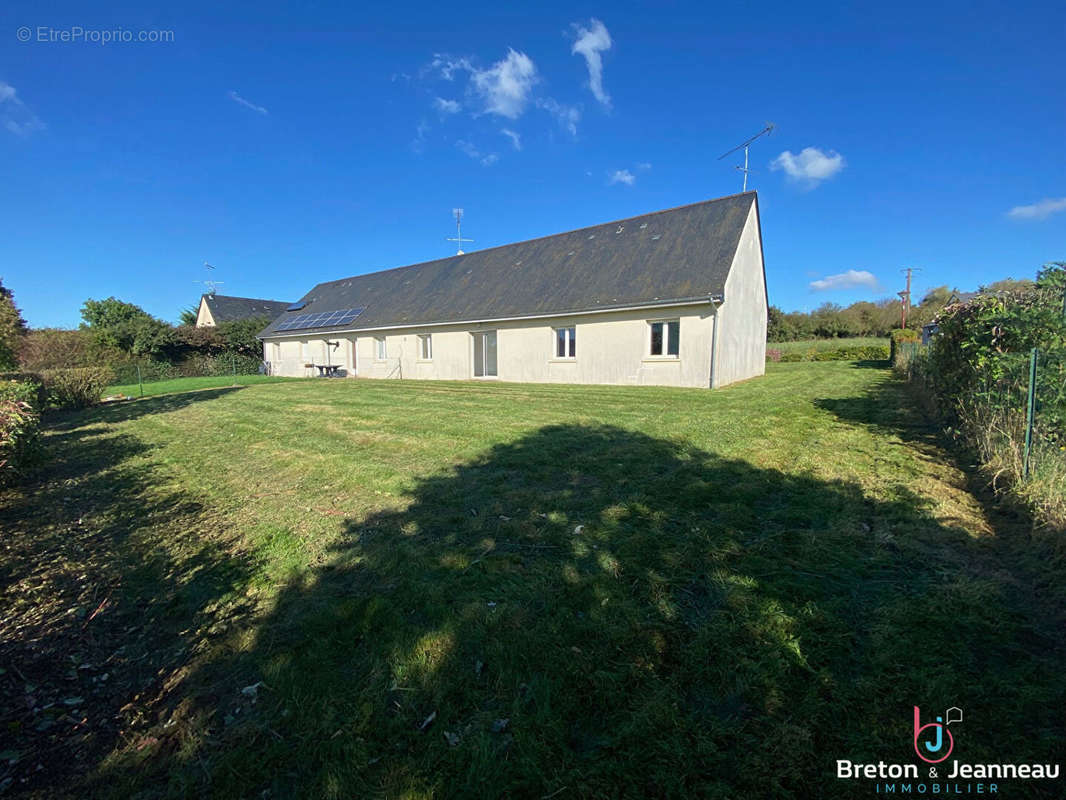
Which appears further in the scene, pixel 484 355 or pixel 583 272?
pixel 484 355

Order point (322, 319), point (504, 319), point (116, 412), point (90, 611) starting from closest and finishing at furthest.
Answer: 1. point (90, 611)
2. point (116, 412)
3. point (504, 319)
4. point (322, 319)

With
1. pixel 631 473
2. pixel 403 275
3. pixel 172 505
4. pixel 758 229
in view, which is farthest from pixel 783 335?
pixel 172 505

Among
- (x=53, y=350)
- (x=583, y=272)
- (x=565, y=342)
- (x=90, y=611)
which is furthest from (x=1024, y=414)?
(x=53, y=350)

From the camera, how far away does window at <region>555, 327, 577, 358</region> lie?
16.2 metres

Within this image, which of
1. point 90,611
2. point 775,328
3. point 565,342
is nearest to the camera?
point 90,611

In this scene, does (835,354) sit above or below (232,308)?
below

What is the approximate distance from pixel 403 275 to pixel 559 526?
25247 millimetres

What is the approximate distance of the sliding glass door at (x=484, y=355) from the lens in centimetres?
1869

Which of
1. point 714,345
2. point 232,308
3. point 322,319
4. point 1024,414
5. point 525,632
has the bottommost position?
point 525,632

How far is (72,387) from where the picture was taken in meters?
12.1

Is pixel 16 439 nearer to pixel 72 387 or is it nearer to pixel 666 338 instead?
pixel 72 387

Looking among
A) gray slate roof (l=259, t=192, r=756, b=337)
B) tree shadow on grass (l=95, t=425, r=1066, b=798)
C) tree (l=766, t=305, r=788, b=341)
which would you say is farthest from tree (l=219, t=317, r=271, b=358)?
tree (l=766, t=305, r=788, b=341)

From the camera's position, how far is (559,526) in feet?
11.8

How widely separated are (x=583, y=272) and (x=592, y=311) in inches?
117
